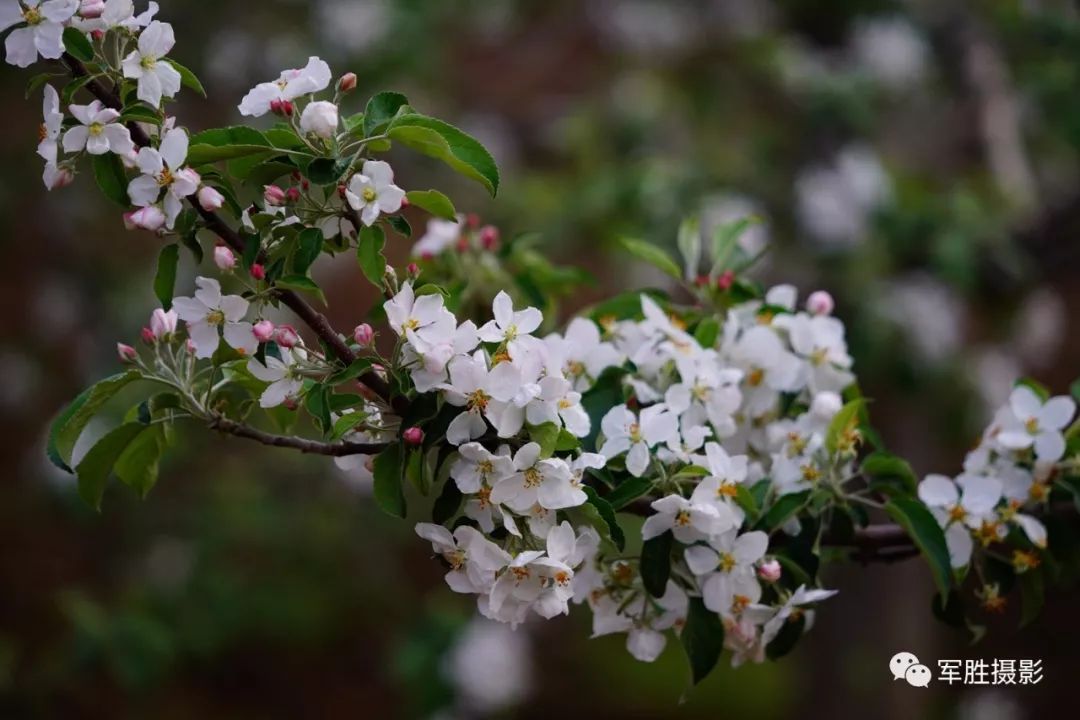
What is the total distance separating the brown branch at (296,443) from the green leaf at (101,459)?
86 mm

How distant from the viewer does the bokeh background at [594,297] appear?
2.81 metres

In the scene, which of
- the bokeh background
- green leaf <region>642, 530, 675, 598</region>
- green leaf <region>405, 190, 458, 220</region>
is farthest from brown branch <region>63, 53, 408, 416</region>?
the bokeh background

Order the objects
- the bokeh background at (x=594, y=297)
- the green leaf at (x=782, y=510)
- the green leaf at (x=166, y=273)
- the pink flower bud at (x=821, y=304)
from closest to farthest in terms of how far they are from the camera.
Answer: the green leaf at (x=166, y=273), the green leaf at (x=782, y=510), the pink flower bud at (x=821, y=304), the bokeh background at (x=594, y=297)

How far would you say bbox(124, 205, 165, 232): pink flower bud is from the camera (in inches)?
32.9

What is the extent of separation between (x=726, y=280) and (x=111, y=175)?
674mm

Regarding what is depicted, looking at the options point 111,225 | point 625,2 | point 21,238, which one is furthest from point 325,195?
point 21,238

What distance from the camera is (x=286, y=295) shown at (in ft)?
2.92

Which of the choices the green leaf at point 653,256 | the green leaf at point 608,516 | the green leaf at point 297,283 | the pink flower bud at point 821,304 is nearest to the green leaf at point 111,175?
the green leaf at point 297,283

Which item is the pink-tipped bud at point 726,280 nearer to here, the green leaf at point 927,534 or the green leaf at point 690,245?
the green leaf at point 690,245

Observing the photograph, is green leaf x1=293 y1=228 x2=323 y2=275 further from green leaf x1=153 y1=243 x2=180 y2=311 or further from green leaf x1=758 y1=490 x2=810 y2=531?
green leaf x1=758 y1=490 x2=810 y2=531

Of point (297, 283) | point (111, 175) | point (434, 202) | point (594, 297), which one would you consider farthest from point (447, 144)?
point (594, 297)

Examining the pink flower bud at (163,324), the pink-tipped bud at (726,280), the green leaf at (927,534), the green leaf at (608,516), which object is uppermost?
the pink-tipped bud at (726,280)

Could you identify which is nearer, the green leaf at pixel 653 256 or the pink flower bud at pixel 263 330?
the pink flower bud at pixel 263 330

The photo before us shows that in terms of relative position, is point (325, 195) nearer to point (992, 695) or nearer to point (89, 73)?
point (89, 73)
